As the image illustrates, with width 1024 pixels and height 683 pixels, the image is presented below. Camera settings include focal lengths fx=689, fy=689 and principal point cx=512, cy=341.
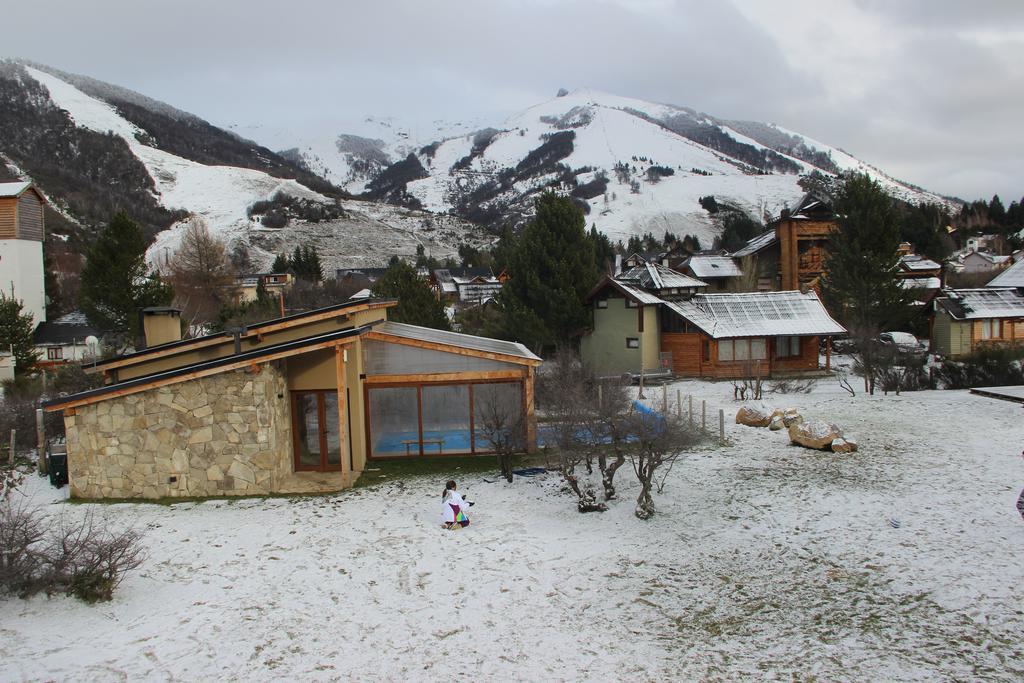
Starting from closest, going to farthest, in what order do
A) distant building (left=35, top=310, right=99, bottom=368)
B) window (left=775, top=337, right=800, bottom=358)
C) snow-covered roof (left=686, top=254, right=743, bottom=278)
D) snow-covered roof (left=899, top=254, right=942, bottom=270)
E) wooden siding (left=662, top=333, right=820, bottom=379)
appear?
wooden siding (left=662, top=333, right=820, bottom=379), window (left=775, top=337, right=800, bottom=358), distant building (left=35, top=310, right=99, bottom=368), snow-covered roof (left=686, top=254, right=743, bottom=278), snow-covered roof (left=899, top=254, right=942, bottom=270)

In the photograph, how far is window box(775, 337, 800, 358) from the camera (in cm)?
3111

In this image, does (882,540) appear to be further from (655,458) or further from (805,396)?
(805,396)

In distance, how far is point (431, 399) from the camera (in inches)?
621

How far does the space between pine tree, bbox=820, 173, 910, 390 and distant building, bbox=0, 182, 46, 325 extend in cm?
4186

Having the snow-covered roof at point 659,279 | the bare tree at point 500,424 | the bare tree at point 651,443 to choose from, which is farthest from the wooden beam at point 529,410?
the snow-covered roof at point 659,279

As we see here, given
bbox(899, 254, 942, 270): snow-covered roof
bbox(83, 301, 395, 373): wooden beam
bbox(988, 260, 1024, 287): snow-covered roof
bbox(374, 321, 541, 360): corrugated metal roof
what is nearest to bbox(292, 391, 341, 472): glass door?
bbox(83, 301, 395, 373): wooden beam

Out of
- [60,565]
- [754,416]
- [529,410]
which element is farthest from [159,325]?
[754,416]

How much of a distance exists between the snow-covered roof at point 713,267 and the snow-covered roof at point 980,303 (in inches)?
624

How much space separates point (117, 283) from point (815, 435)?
99.7 ft

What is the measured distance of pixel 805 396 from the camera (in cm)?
2297

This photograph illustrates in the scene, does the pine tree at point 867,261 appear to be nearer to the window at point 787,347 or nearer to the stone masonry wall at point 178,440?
the window at point 787,347

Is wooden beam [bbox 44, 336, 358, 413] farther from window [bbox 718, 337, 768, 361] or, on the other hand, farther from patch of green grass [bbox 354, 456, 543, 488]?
window [bbox 718, 337, 768, 361]

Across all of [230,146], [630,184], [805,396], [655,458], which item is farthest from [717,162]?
[655,458]

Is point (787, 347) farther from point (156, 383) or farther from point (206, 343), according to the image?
point (156, 383)
